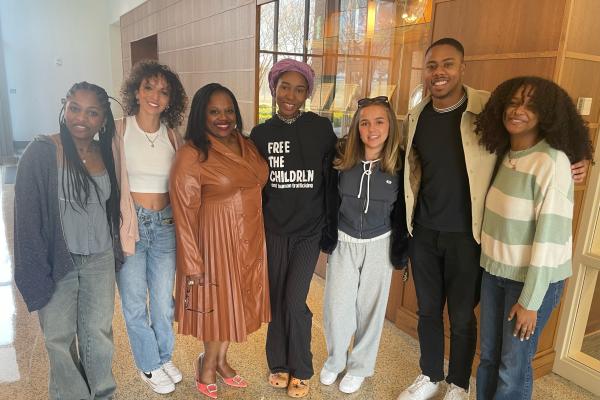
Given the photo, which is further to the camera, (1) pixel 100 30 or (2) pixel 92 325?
(1) pixel 100 30

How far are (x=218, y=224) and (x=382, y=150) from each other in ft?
2.65

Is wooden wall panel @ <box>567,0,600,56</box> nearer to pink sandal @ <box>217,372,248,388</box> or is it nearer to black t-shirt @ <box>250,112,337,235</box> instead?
black t-shirt @ <box>250,112,337,235</box>

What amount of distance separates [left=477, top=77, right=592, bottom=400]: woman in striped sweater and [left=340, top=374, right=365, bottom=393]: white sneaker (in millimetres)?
700

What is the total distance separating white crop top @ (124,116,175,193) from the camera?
6.05 ft

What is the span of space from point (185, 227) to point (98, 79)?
33.2 feet

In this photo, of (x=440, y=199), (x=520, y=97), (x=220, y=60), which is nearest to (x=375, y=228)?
(x=440, y=199)

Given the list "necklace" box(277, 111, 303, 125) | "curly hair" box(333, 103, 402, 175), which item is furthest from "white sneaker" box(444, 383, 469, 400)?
"necklace" box(277, 111, 303, 125)

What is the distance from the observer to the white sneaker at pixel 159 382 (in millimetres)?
2162

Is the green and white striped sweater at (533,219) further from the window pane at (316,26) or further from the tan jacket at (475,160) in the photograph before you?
the window pane at (316,26)

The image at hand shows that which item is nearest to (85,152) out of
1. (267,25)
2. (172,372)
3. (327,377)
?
(172,372)

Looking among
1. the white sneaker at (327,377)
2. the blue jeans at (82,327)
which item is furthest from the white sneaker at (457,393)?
the blue jeans at (82,327)

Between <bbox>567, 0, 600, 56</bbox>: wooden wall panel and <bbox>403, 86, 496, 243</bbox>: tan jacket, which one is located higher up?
<bbox>567, 0, 600, 56</bbox>: wooden wall panel

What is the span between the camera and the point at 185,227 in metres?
1.83

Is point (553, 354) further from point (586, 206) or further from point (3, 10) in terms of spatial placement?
point (3, 10)
